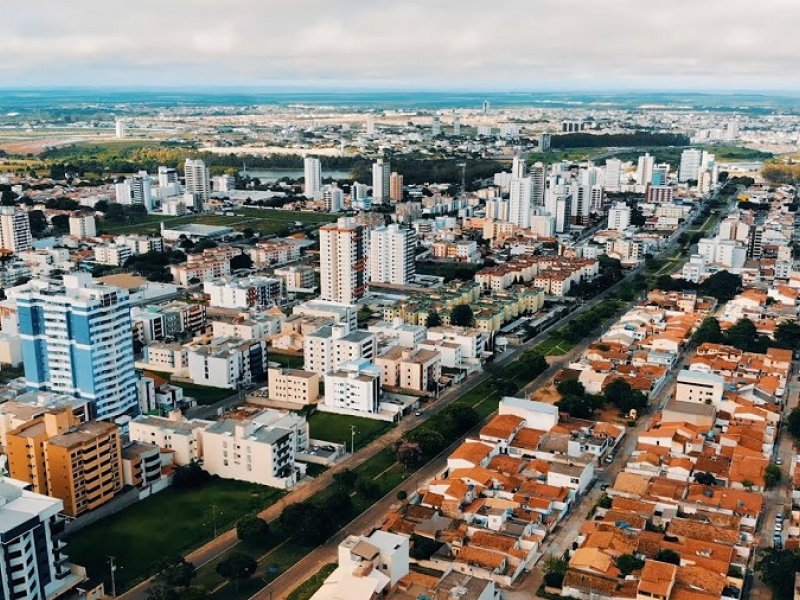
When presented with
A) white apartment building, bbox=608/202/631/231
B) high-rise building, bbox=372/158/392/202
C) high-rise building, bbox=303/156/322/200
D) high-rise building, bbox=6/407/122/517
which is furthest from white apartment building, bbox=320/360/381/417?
high-rise building, bbox=303/156/322/200

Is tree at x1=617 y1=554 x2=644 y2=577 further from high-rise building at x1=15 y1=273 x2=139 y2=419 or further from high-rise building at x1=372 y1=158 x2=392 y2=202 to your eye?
high-rise building at x1=372 y1=158 x2=392 y2=202

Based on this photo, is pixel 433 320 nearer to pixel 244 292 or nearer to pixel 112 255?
pixel 244 292

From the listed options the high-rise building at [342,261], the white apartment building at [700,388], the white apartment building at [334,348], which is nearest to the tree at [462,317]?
the white apartment building at [334,348]

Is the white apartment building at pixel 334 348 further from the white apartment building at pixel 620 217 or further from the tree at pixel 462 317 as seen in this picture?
the white apartment building at pixel 620 217

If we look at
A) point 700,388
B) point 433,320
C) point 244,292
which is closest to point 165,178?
point 244,292

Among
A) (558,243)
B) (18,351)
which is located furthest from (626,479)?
(558,243)
